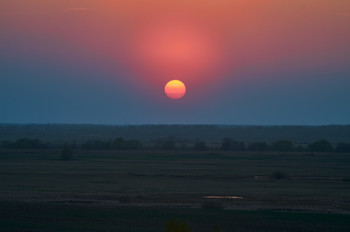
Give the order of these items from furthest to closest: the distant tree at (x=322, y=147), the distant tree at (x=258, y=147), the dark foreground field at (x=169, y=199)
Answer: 1. the distant tree at (x=258, y=147)
2. the distant tree at (x=322, y=147)
3. the dark foreground field at (x=169, y=199)

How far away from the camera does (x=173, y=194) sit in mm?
39594

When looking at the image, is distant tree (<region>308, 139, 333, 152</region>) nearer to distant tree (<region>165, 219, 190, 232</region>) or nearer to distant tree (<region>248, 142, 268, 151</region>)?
distant tree (<region>248, 142, 268, 151</region>)

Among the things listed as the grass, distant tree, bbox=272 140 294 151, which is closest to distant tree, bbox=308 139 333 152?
distant tree, bbox=272 140 294 151

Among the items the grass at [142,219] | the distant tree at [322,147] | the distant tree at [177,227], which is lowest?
the grass at [142,219]

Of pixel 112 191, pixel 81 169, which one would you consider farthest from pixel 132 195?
pixel 81 169

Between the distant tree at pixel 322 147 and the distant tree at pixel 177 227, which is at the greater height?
the distant tree at pixel 322 147

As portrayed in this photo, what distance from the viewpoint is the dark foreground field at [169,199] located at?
26844 millimetres

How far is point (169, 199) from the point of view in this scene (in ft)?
120

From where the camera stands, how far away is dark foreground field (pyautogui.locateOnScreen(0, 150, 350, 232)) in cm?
2684

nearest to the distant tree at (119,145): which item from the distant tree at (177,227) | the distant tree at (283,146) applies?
the distant tree at (283,146)

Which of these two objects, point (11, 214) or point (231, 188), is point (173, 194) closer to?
Answer: point (231, 188)

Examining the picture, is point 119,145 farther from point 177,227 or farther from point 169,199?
point 177,227

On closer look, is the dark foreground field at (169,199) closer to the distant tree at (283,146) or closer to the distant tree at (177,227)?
the distant tree at (177,227)

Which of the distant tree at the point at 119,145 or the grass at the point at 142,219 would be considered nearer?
the grass at the point at 142,219
